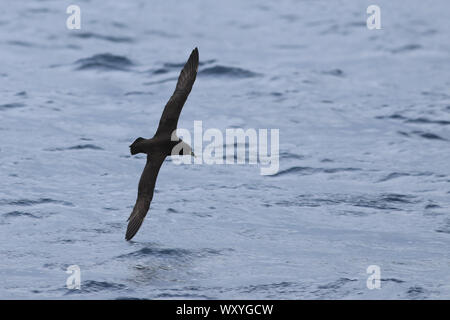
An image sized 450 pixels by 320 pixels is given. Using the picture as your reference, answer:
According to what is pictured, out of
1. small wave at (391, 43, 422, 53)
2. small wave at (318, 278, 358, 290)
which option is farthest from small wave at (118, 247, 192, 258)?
small wave at (391, 43, 422, 53)

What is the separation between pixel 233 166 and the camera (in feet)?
58.1

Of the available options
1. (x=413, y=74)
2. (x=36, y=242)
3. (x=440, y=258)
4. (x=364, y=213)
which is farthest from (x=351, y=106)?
(x=36, y=242)

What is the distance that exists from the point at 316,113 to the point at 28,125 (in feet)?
18.2

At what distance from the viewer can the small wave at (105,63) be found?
23297 millimetres

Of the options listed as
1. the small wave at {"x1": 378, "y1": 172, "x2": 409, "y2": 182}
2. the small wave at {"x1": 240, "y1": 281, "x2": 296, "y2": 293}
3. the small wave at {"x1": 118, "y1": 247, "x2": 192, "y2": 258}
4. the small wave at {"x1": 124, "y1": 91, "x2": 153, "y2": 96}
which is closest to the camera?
the small wave at {"x1": 240, "y1": 281, "x2": 296, "y2": 293}

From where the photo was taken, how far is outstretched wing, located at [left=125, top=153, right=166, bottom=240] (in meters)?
13.0

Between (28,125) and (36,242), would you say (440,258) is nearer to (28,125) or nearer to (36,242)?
(36,242)

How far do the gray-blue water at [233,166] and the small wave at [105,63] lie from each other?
5 centimetres

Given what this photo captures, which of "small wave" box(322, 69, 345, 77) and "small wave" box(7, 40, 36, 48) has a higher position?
"small wave" box(7, 40, 36, 48)

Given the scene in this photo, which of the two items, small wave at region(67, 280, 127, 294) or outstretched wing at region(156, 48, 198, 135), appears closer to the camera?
small wave at region(67, 280, 127, 294)

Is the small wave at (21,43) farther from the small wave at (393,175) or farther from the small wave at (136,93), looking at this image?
the small wave at (393,175)

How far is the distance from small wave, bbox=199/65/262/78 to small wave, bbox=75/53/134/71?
1.78 meters

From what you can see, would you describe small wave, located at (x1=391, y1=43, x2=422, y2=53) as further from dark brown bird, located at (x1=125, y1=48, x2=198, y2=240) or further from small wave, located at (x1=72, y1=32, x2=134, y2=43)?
dark brown bird, located at (x1=125, y1=48, x2=198, y2=240)

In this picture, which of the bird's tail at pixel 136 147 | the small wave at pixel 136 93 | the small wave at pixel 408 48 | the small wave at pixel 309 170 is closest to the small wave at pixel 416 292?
the bird's tail at pixel 136 147
